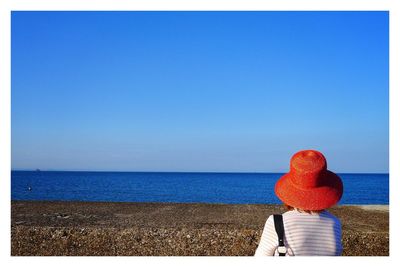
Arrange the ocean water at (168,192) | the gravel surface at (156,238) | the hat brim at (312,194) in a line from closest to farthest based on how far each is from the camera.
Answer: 1. the hat brim at (312,194)
2. the gravel surface at (156,238)
3. the ocean water at (168,192)

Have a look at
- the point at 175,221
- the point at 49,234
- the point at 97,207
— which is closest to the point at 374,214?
the point at 175,221

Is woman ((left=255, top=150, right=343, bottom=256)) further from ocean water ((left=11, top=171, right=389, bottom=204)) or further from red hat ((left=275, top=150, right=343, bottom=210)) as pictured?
ocean water ((left=11, top=171, right=389, bottom=204))

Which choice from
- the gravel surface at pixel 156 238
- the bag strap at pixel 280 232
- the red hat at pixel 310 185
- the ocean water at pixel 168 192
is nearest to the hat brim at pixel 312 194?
the red hat at pixel 310 185

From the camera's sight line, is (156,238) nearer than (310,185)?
No

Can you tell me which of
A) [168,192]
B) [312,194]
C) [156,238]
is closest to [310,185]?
[312,194]

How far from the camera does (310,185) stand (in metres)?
2.41

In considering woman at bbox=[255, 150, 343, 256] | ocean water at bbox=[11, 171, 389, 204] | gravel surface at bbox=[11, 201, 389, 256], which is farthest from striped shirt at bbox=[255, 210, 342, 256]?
ocean water at bbox=[11, 171, 389, 204]

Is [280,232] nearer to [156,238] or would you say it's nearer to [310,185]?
[310,185]

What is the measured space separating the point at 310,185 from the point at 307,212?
0.50ft

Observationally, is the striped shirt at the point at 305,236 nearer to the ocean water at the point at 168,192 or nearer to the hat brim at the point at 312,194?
the hat brim at the point at 312,194

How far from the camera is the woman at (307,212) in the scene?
2256 mm

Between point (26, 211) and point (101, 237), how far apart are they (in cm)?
176

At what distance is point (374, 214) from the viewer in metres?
6.02
